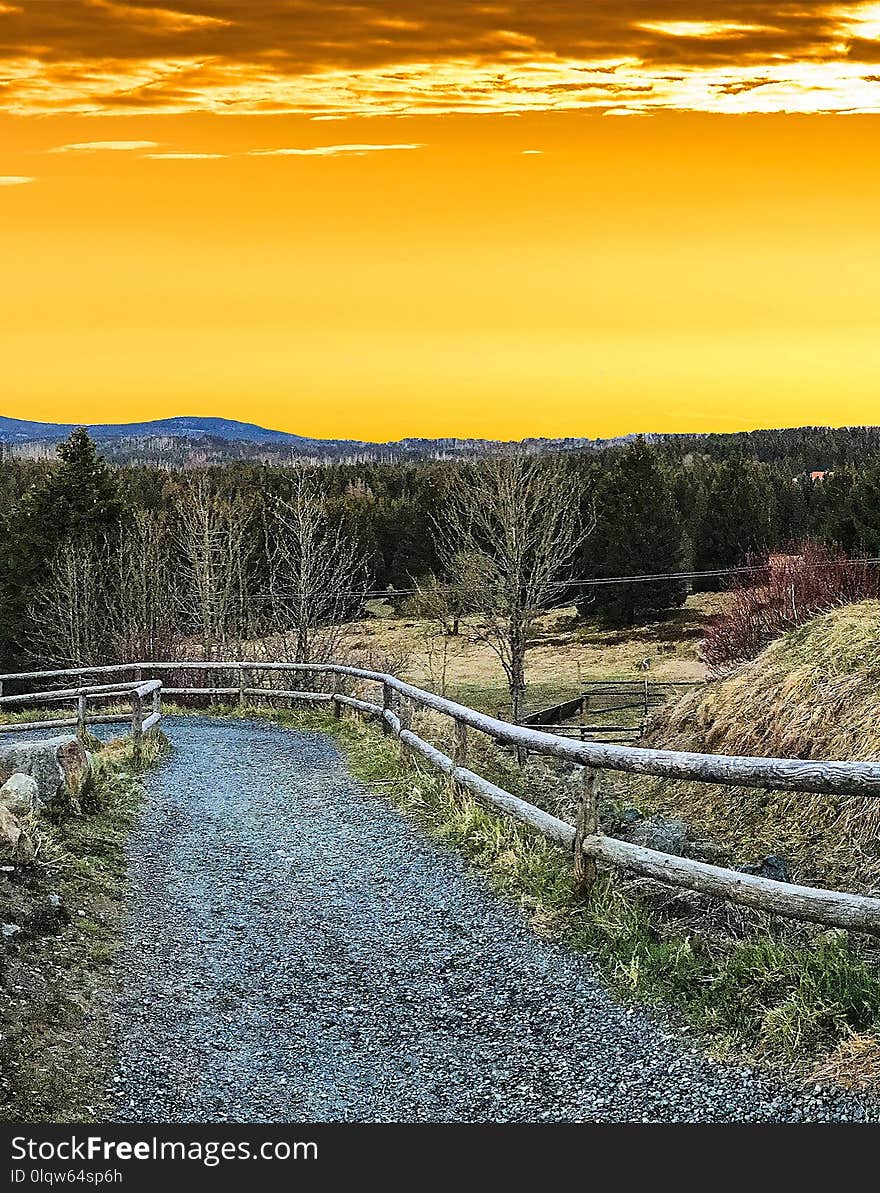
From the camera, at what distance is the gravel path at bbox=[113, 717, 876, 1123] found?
4523 mm

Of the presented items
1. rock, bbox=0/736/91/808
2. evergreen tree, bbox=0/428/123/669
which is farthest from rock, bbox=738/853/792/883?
evergreen tree, bbox=0/428/123/669

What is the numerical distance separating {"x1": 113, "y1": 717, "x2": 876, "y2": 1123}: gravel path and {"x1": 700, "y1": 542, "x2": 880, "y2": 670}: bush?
1228 centimetres

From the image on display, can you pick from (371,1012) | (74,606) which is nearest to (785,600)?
(371,1012)

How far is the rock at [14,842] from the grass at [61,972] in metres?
0.10

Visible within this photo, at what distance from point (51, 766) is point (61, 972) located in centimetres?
359

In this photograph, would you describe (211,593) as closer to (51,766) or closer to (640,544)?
(51,766)

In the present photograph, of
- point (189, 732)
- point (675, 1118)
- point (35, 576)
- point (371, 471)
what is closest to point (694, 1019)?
point (675, 1118)

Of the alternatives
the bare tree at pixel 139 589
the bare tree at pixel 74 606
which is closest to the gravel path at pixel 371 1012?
the bare tree at pixel 139 589

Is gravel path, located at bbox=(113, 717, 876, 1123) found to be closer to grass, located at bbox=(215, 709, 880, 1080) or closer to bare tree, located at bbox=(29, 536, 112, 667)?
grass, located at bbox=(215, 709, 880, 1080)

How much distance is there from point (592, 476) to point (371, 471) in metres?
37.7

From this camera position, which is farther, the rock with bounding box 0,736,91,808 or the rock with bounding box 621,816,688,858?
the rock with bounding box 0,736,91,808

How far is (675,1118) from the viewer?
14.2 feet

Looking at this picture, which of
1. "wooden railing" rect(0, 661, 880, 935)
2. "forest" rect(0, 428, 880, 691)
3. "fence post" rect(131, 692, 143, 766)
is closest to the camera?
"wooden railing" rect(0, 661, 880, 935)

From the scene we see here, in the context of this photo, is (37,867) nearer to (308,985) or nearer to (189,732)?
(308,985)
